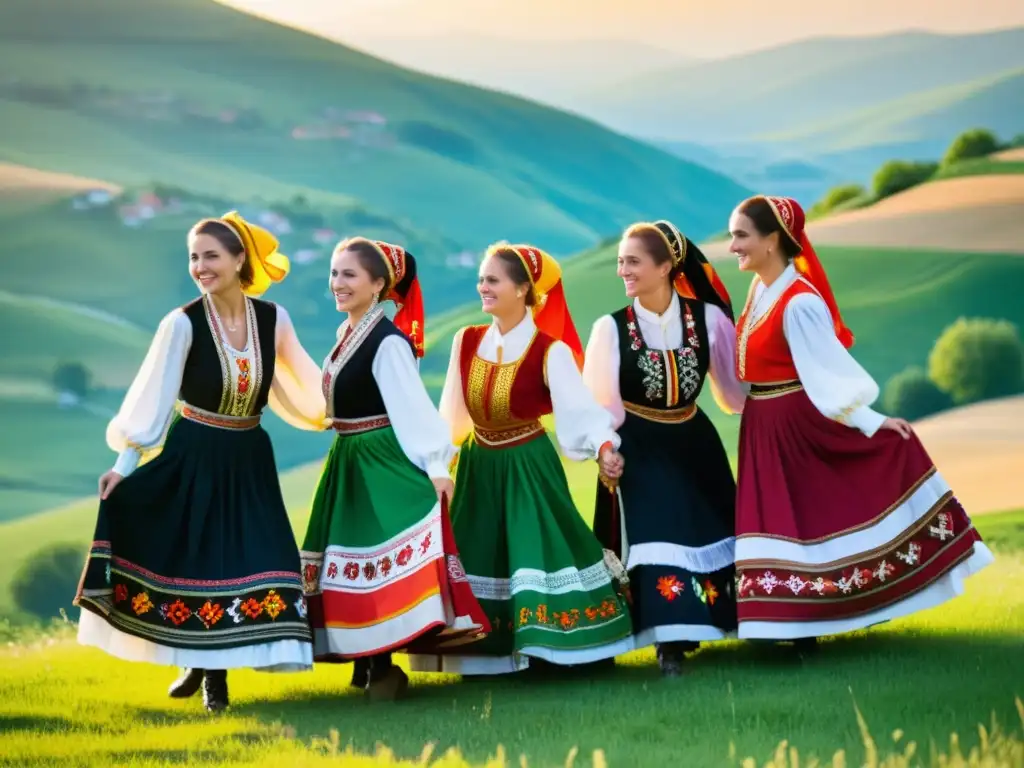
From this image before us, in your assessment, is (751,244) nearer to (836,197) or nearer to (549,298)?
(549,298)

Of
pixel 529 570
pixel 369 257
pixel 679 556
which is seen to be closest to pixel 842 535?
pixel 679 556

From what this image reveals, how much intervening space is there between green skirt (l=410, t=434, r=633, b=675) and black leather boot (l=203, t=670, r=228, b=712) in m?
0.74

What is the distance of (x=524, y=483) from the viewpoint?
208 inches

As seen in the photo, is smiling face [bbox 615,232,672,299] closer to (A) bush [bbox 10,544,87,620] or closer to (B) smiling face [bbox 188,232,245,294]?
(B) smiling face [bbox 188,232,245,294]

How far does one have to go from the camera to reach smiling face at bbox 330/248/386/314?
5.12 m

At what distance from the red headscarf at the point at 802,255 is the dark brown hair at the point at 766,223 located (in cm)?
1

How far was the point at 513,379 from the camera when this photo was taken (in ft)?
17.3

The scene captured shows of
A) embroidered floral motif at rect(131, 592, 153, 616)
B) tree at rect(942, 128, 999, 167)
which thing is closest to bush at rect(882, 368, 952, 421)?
tree at rect(942, 128, 999, 167)

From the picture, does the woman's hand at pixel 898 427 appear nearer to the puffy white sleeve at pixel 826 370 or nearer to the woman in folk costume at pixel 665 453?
the puffy white sleeve at pixel 826 370

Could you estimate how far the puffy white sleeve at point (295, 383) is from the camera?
5.19m

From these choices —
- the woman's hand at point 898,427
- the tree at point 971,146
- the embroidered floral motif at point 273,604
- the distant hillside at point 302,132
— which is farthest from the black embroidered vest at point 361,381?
the tree at point 971,146

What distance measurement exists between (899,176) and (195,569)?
1246cm

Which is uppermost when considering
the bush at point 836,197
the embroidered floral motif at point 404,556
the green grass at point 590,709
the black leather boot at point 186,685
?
the bush at point 836,197

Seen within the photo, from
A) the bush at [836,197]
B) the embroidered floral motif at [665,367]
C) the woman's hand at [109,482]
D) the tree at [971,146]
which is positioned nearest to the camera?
the woman's hand at [109,482]
